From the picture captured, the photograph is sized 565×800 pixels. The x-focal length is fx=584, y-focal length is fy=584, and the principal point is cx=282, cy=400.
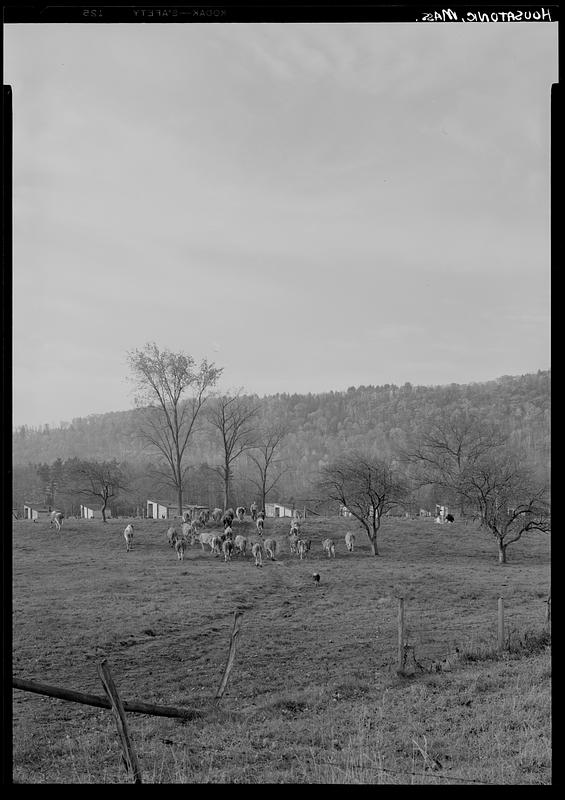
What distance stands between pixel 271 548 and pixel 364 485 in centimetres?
119

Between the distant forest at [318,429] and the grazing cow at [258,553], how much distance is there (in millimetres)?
632

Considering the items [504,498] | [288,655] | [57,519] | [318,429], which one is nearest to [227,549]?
[288,655]

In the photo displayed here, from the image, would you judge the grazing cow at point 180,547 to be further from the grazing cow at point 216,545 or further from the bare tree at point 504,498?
the bare tree at point 504,498

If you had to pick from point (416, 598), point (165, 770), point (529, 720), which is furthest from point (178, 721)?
point (416, 598)

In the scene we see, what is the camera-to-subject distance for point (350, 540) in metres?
5.96

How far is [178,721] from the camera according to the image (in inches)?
137

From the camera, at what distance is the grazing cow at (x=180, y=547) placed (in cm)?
575

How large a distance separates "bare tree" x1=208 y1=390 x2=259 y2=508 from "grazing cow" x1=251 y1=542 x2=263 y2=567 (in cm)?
114

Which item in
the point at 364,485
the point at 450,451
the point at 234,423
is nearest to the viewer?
the point at 234,423

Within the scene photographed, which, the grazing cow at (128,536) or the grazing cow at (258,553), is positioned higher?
the grazing cow at (128,536)

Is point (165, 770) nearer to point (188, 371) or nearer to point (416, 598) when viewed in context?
point (188, 371)

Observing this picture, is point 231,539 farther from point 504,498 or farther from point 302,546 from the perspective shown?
point 504,498

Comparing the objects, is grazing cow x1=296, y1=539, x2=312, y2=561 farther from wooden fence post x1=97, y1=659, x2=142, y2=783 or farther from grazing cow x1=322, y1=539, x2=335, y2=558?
wooden fence post x1=97, y1=659, x2=142, y2=783

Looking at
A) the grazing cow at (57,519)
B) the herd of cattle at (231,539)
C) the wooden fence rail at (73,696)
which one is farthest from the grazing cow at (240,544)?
the wooden fence rail at (73,696)
